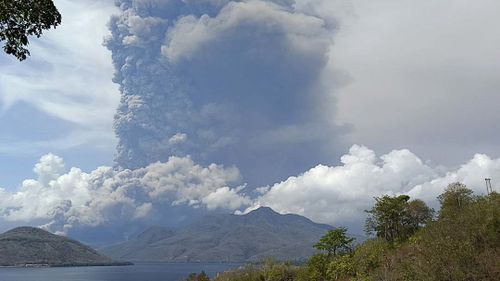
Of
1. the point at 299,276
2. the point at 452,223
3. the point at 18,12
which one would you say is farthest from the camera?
the point at 299,276

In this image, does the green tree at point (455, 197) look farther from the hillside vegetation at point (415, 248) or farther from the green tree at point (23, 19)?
the green tree at point (23, 19)

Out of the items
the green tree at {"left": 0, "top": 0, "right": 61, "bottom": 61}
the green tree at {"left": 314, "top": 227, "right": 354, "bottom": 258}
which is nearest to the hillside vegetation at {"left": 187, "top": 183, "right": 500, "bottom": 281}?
the green tree at {"left": 314, "top": 227, "right": 354, "bottom": 258}

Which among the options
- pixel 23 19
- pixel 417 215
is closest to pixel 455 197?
pixel 417 215

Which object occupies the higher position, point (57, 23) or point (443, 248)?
point (57, 23)

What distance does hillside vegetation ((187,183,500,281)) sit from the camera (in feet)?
172

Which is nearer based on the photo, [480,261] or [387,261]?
[480,261]

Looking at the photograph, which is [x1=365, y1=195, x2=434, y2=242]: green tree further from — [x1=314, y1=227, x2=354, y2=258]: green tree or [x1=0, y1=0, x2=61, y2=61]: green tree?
[x1=0, y1=0, x2=61, y2=61]: green tree

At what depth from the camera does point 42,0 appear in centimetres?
2348

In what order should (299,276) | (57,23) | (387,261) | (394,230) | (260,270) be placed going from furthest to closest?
(394,230), (260,270), (299,276), (387,261), (57,23)

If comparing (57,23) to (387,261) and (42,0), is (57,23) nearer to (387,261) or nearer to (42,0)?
(42,0)

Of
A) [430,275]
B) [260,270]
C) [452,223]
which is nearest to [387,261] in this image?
[452,223]

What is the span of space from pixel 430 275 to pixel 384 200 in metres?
80.7

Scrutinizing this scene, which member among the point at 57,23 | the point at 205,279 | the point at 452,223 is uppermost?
the point at 57,23

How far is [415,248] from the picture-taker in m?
83.9
